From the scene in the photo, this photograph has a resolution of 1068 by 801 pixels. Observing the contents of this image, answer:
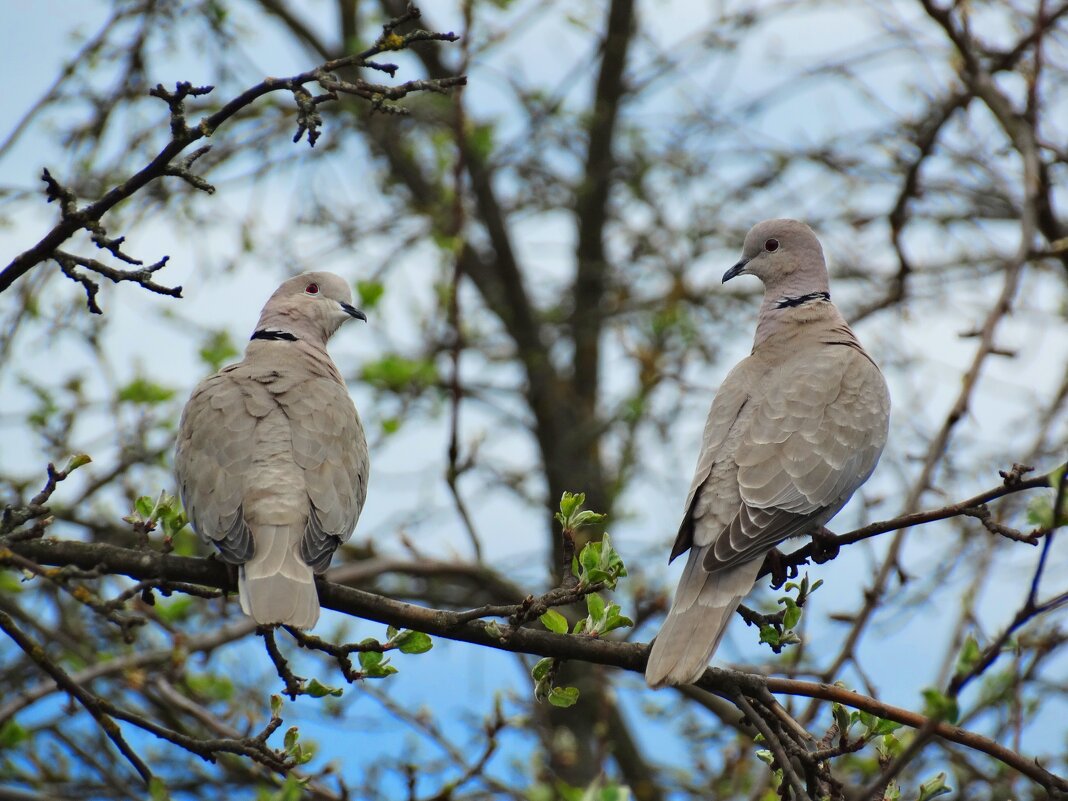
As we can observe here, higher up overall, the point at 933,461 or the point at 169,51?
the point at 169,51

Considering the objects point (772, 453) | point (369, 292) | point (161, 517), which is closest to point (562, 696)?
point (161, 517)

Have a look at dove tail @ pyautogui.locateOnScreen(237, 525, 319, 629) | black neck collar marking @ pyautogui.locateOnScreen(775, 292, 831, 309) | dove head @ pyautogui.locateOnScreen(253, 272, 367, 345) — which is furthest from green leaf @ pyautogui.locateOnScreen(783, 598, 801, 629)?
dove head @ pyautogui.locateOnScreen(253, 272, 367, 345)

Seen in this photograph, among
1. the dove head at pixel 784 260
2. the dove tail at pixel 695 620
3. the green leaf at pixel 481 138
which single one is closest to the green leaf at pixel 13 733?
the dove tail at pixel 695 620

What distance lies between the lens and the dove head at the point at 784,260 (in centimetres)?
466

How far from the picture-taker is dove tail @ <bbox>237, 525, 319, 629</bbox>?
8.77ft

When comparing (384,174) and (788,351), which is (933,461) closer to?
(788,351)

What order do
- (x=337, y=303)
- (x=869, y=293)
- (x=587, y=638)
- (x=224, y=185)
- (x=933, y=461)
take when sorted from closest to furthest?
1. (x=587, y=638)
2. (x=933, y=461)
3. (x=337, y=303)
4. (x=224, y=185)
5. (x=869, y=293)

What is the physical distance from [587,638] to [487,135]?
503cm

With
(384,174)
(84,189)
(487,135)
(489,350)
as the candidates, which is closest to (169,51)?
(84,189)

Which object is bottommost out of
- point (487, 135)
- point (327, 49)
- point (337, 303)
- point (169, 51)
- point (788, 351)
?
point (788, 351)

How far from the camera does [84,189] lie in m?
5.91

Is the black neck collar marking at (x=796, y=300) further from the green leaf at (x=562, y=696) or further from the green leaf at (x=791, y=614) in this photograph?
the green leaf at (x=562, y=696)

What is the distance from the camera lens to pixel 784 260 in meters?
4.70

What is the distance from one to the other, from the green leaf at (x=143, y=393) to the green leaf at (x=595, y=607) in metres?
3.74
